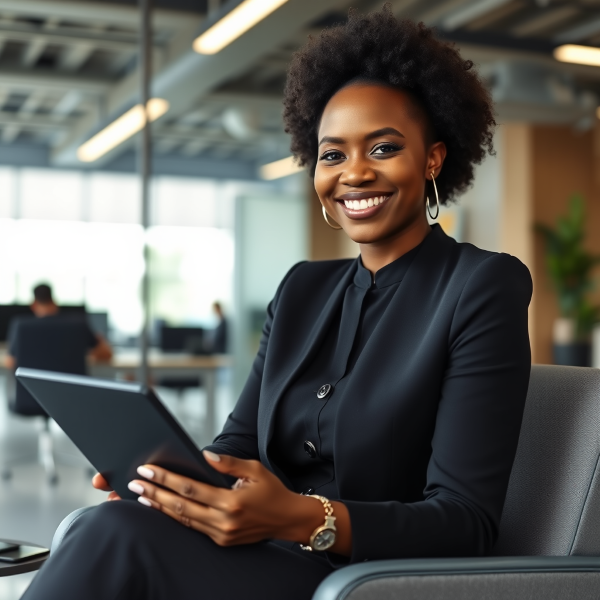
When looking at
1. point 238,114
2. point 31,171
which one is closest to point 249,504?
point 238,114

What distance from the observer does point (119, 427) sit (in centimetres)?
121

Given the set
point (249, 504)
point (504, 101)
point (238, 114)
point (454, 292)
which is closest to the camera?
point (249, 504)

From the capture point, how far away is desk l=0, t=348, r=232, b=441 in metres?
6.31

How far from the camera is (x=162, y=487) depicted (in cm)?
122

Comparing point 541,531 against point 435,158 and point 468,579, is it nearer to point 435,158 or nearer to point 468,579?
point 468,579

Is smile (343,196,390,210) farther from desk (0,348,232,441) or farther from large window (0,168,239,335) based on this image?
large window (0,168,239,335)

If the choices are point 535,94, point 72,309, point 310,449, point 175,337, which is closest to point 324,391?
point 310,449

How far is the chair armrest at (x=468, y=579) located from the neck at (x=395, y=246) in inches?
23.2

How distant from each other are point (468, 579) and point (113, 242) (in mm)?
12330

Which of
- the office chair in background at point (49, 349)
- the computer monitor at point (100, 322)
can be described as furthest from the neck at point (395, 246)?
the computer monitor at point (100, 322)

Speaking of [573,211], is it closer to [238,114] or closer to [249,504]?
[238,114]

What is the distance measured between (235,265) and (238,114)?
1.97m

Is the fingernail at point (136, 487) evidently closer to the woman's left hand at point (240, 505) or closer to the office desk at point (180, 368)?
the woman's left hand at point (240, 505)

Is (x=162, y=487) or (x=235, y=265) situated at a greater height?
(x=235, y=265)
